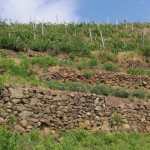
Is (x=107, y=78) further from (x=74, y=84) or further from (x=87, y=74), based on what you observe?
(x=74, y=84)

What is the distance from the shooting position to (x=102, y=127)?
17.4m

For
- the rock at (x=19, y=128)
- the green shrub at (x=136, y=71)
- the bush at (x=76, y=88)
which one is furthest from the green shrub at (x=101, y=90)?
the green shrub at (x=136, y=71)

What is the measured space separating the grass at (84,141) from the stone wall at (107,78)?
5674 mm

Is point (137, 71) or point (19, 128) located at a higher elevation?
point (137, 71)

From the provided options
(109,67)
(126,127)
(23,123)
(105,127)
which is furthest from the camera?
(109,67)

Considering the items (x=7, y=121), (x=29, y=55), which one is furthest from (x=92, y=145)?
(x=29, y=55)

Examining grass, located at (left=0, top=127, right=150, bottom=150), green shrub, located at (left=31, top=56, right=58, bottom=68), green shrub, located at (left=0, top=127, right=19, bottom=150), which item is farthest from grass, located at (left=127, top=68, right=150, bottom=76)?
green shrub, located at (left=0, top=127, right=19, bottom=150)

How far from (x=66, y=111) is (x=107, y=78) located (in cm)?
637

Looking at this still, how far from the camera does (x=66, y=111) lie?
1717cm

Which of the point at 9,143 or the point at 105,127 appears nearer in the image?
the point at 9,143

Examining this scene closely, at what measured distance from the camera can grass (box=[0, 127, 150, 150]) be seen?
14516mm

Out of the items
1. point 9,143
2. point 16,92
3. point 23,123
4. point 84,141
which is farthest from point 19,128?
point 9,143

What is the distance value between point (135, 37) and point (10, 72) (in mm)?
15353

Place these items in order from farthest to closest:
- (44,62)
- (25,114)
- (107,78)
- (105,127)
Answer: (44,62) < (107,78) < (105,127) < (25,114)
